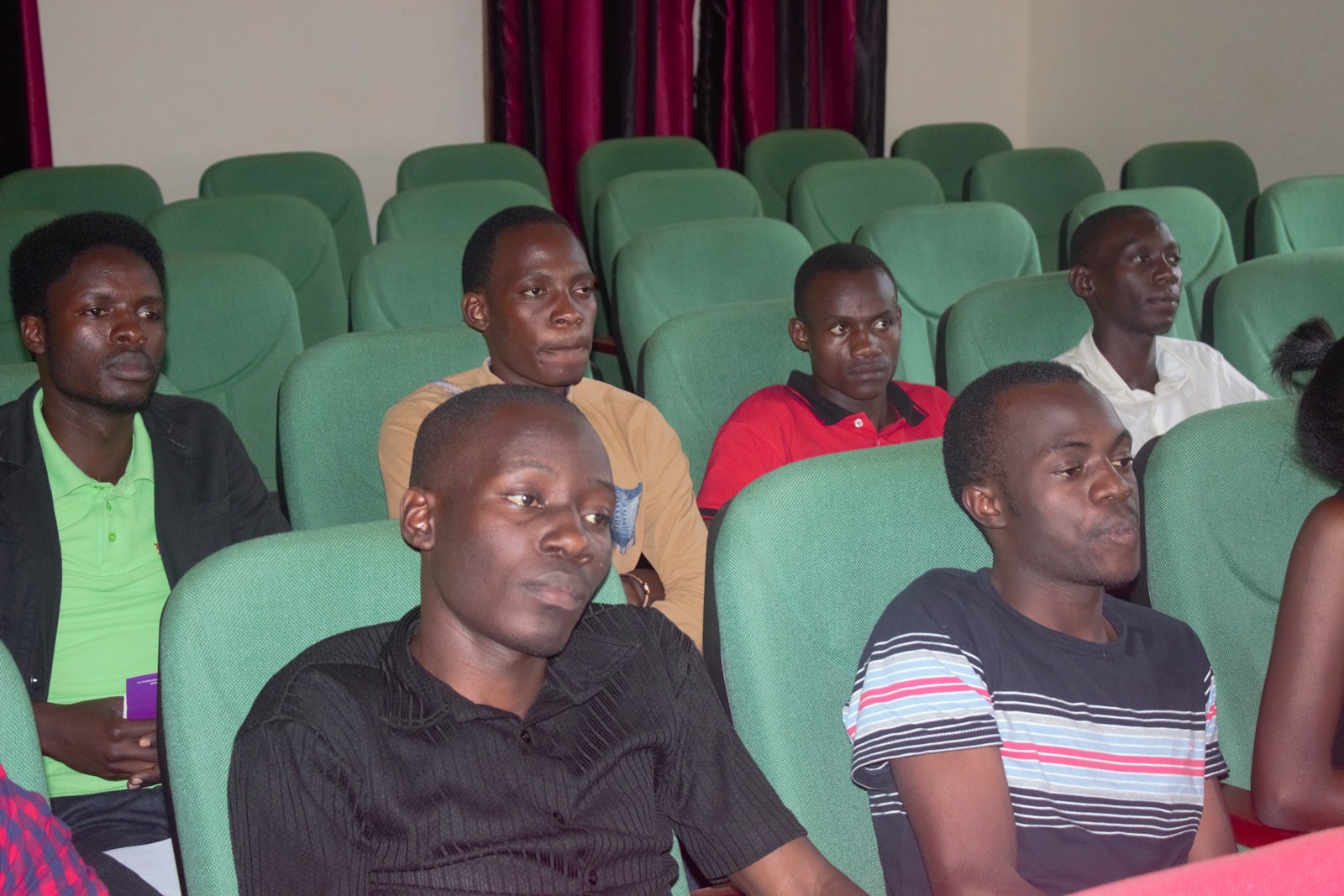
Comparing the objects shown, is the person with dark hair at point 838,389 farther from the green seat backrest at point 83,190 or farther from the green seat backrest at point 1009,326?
the green seat backrest at point 83,190

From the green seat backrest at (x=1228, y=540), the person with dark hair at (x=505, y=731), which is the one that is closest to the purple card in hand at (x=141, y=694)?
the person with dark hair at (x=505, y=731)

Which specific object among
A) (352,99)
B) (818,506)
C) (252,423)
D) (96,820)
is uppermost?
(352,99)

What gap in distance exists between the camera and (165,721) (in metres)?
1.23

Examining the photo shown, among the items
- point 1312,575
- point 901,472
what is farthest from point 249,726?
point 1312,575

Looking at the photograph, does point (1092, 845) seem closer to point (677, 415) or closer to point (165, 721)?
point (165, 721)

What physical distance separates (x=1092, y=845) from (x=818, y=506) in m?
0.45

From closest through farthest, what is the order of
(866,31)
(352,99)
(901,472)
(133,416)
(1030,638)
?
(1030,638)
(901,472)
(133,416)
(352,99)
(866,31)

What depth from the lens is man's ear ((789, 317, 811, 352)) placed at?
2520mm

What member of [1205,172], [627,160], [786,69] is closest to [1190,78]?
[1205,172]

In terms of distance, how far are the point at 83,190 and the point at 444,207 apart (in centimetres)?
122

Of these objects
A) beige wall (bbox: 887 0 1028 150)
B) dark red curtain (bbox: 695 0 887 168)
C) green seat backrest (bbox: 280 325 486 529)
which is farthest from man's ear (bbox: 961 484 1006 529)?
beige wall (bbox: 887 0 1028 150)

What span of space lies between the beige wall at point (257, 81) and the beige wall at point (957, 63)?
6.87ft

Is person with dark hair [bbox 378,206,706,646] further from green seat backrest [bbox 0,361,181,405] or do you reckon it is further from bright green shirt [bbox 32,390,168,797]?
green seat backrest [bbox 0,361,181,405]

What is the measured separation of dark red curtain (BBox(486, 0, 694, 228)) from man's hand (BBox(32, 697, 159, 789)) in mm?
4166
